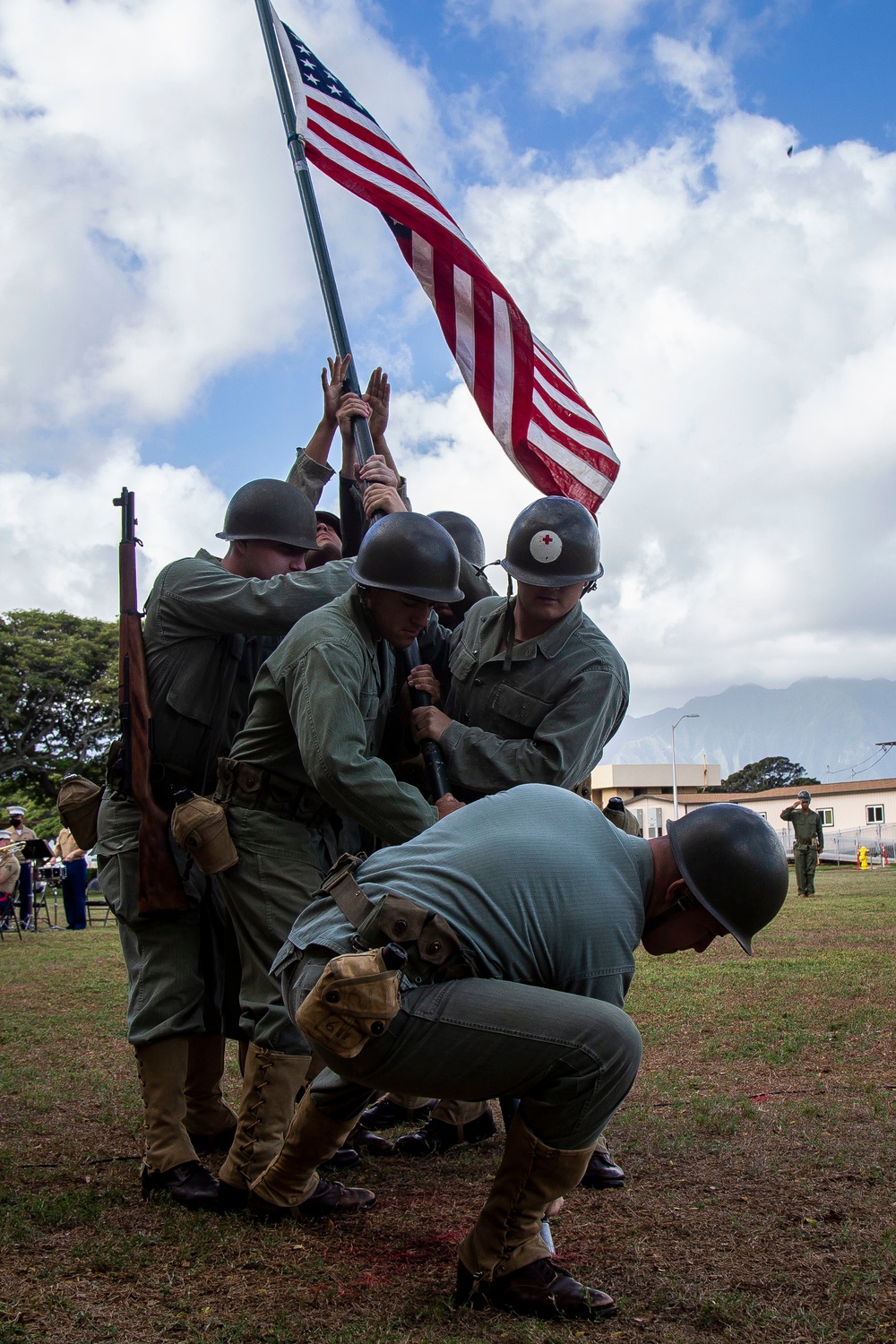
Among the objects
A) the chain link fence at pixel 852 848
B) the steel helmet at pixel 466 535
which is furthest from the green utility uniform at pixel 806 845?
the chain link fence at pixel 852 848

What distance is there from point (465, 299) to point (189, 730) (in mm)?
3330

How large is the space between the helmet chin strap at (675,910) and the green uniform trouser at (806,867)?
19.1 metres

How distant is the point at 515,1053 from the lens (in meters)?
2.79

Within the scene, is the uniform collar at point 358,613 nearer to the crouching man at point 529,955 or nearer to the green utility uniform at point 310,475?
the crouching man at point 529,955

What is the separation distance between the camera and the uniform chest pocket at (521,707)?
4141 millimetres

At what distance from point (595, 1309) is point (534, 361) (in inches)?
203

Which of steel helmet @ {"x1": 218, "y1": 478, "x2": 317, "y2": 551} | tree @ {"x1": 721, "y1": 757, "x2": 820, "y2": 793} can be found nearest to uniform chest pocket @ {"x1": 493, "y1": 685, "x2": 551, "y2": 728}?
steel helmet @ {"x1": 218, "y1": 478, "x2": 317, "y2": 551}

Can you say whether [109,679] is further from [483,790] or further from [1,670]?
[483,790]

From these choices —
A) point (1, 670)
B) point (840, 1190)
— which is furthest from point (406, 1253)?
point (1, 670)

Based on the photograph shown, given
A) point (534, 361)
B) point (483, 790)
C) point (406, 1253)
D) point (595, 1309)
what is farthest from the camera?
point (534, 361)

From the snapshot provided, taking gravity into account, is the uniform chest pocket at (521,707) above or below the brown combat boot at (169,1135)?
above

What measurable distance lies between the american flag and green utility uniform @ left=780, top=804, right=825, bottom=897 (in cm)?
1596

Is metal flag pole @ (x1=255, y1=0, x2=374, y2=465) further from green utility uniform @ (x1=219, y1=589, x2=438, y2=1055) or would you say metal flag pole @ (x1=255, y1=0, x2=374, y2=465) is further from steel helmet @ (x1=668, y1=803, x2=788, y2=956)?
steel helmet @ (x1=668, y1=803, x2=788, y2=956)

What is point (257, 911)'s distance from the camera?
12.5 feet
